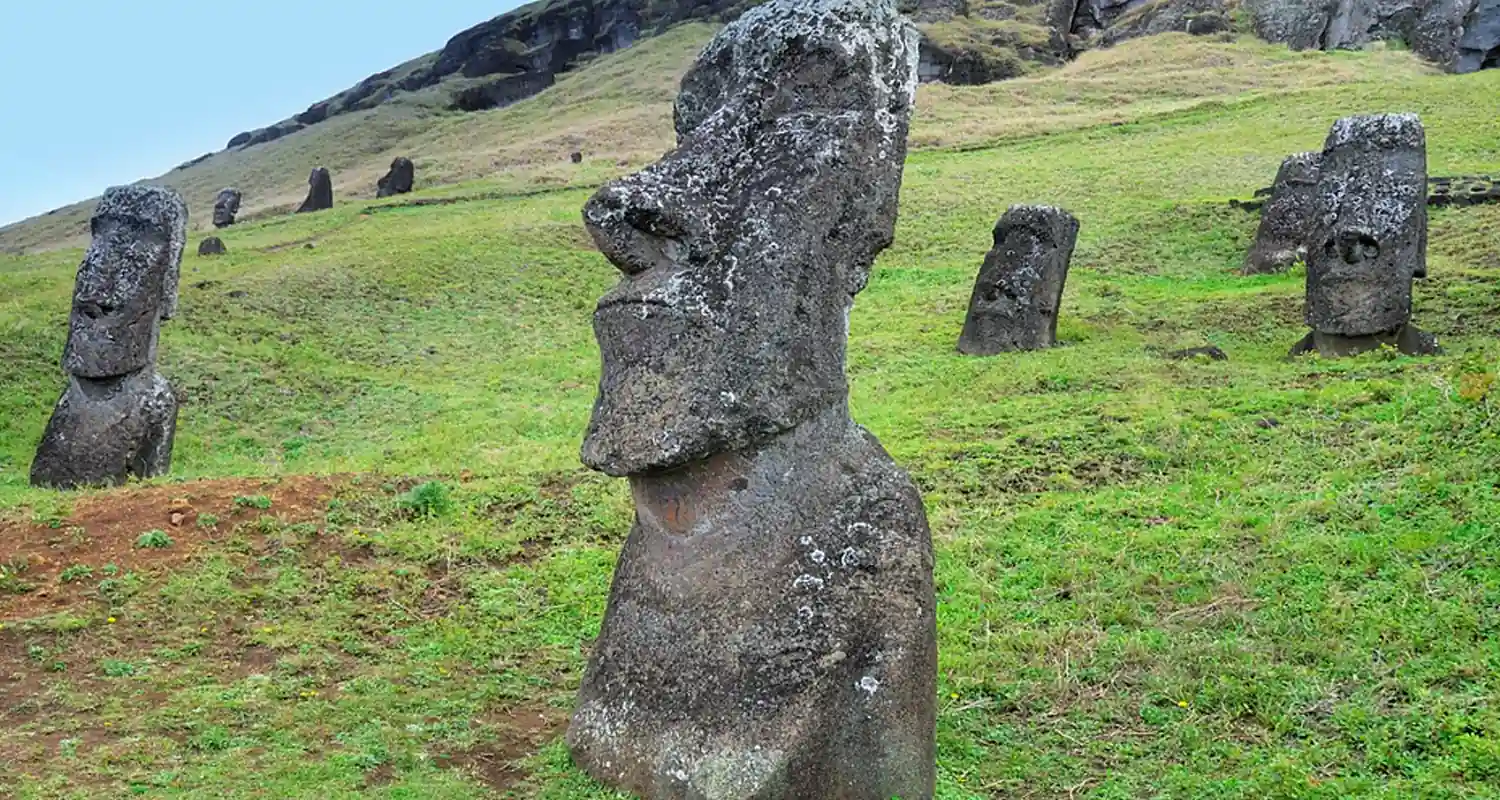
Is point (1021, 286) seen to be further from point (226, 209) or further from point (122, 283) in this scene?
point (226, 209)

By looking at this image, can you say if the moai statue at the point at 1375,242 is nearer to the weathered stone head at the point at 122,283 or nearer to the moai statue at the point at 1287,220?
the moai statue at the point at 1287,220

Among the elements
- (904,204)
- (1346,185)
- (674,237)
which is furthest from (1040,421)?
Answer: (904,204)

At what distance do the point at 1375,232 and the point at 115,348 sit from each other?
→ 44.5 feet

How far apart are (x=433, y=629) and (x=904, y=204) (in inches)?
1011

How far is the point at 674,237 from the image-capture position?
5.25 m

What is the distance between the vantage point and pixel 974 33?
256 ft

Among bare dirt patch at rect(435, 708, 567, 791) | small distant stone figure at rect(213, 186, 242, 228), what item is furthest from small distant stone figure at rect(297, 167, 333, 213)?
bare dirt patch at rect(435, 708, 567, 791)

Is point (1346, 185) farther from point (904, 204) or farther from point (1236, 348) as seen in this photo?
point (904, 204)

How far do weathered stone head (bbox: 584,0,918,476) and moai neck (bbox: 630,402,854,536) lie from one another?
11 centimetres

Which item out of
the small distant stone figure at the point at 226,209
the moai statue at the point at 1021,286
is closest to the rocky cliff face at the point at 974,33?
the small distant stone figure at the point at 226,209

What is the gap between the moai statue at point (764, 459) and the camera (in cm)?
506

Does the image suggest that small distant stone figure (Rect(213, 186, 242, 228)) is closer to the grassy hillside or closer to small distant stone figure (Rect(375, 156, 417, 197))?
small distant stone figure (Rect(375, 156, 417, 197))

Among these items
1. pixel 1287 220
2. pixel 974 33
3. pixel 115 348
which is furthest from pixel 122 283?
pixel 974 33

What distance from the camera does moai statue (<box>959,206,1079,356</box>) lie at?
1794 cm
